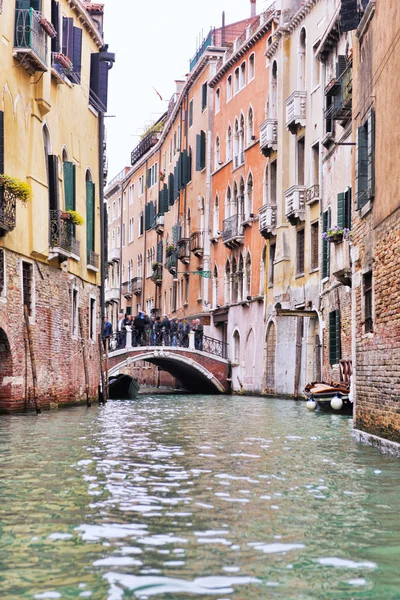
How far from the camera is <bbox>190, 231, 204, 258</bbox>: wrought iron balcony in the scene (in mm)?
42312

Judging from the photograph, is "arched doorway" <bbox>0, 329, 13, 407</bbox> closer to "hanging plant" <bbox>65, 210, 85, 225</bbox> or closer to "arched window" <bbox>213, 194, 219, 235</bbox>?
"hanging plant" <bbox>65, 210, 85, 225</bbox>

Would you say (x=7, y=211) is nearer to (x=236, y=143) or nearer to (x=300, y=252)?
(x=300, y=252)

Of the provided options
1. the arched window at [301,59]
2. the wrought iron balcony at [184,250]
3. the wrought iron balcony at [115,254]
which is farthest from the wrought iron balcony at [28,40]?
the wrought iron balcony at [115,254]

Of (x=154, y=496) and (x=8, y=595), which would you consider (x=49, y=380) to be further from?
(x=8, y=595)

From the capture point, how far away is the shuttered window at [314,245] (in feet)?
92.9

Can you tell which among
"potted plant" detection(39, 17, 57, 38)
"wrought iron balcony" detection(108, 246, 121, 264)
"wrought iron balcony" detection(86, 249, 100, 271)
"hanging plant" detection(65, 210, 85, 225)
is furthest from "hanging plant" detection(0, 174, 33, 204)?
"wrought iron balcony" detection(108, 246, 121, 264)

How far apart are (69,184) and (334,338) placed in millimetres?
6567

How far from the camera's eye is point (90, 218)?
25484mm

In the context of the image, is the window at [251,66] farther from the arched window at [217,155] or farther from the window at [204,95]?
the window at [204,95]

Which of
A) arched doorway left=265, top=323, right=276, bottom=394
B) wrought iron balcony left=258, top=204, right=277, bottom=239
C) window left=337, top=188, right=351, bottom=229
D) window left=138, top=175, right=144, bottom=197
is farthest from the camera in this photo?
window left=138, top=175, right=144, bottom=197

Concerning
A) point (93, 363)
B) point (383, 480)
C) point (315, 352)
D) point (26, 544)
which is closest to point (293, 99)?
point (315, 352)

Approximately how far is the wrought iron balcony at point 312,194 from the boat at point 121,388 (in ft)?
23.6

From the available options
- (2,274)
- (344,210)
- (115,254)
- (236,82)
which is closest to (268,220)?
(236,82)

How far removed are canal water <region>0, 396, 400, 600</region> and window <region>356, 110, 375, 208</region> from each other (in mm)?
2997
